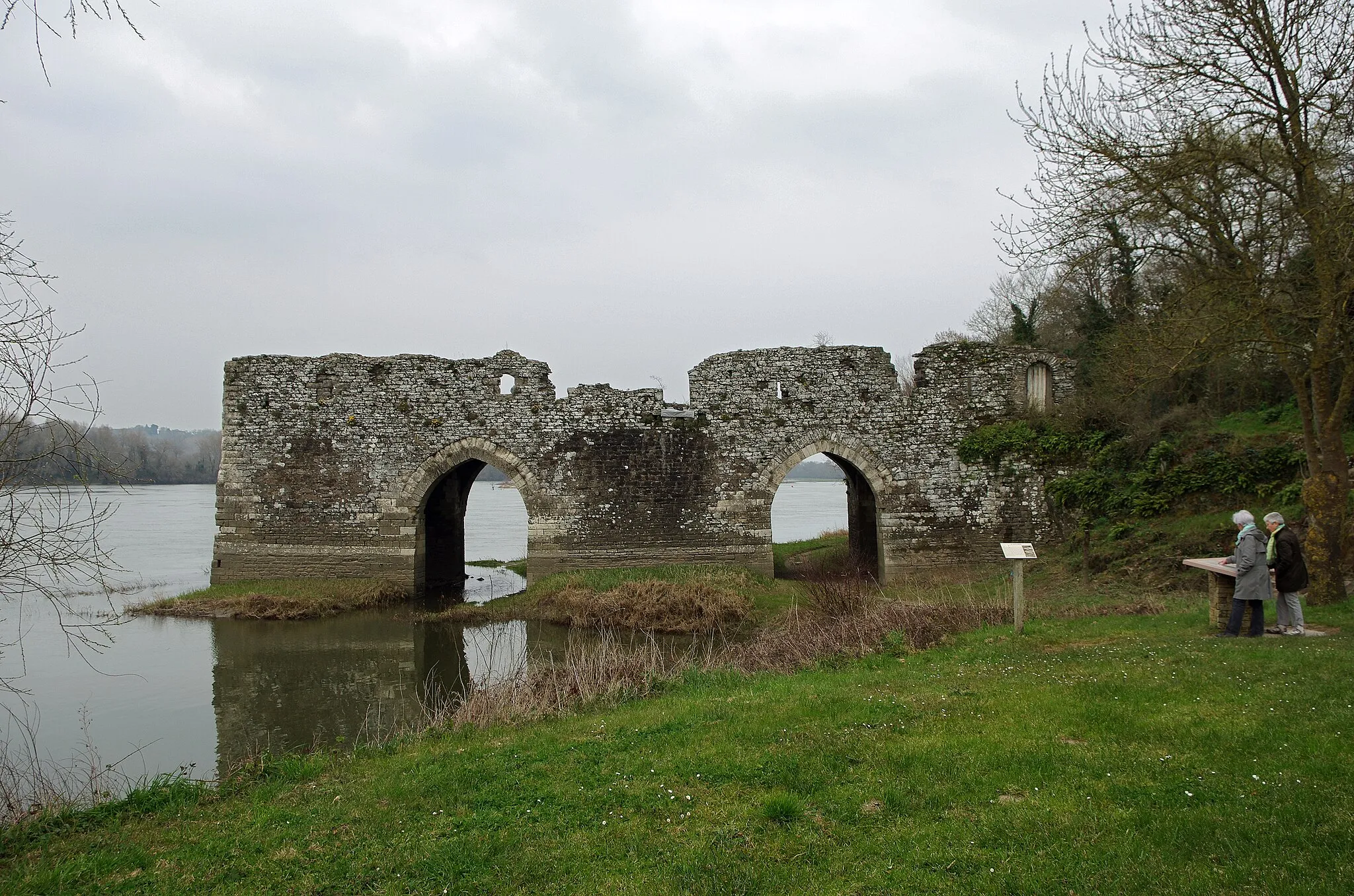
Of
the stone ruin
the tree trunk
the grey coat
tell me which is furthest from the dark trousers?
the stone ruin

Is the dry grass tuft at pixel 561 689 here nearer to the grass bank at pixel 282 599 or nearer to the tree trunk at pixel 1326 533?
the tree trunk at pixel 1326 533

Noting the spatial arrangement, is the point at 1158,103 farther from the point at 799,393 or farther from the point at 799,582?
the point at 799,582

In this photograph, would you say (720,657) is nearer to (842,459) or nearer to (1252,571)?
(1252,571)

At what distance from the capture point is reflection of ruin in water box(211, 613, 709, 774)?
30.0 feet

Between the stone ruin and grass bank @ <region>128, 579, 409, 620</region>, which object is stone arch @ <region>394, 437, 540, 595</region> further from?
grass bank @ <region>128, 579, 409, 620</region>

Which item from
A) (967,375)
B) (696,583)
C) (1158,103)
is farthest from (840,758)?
(967,375)

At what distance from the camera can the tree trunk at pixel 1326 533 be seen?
870cm

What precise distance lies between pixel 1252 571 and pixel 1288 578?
0.35 m

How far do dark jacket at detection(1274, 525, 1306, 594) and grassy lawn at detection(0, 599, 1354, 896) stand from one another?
746mm

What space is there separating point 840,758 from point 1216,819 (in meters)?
2.16

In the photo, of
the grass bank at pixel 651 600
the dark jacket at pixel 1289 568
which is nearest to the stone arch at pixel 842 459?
the grass bank at pixel 651 600

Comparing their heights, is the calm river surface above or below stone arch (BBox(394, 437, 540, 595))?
below

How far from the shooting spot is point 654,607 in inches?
586

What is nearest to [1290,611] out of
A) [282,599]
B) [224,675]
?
[224,675]
